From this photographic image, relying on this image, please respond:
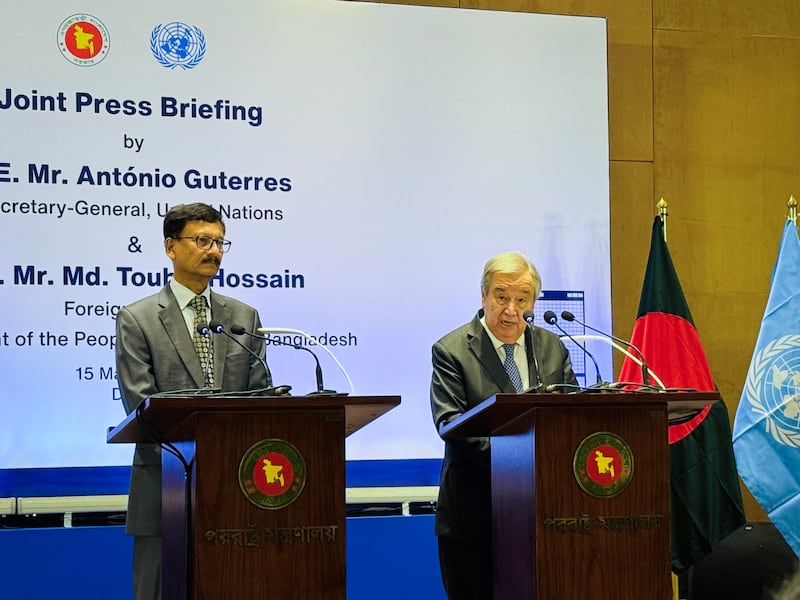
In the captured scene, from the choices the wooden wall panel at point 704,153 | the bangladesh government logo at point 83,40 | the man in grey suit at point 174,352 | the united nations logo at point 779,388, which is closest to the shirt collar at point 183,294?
the man in grey suit at point 174,352

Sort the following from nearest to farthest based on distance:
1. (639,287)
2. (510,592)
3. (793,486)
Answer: (510,592) → (793,486) → (639,287)

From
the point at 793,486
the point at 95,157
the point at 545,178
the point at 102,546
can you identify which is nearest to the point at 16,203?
the point at 95,157

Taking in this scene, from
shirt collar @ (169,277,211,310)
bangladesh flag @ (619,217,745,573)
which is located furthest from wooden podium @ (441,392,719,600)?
bangladesh flag @ (619,217,745,573)

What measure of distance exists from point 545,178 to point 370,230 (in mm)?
873

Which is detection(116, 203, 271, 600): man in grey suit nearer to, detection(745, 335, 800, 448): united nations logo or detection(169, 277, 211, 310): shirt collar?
detection(169, 277, 211, 310): shirt collar

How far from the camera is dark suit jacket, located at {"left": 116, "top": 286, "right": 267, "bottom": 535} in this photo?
3572mm

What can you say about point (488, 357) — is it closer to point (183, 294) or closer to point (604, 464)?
point (604, 464)

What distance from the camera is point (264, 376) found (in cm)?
368

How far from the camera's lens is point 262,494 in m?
2.87

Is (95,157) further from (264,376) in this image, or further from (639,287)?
(639,287)

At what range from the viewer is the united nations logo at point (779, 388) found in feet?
14.5

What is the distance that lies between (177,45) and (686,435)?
2.77 m

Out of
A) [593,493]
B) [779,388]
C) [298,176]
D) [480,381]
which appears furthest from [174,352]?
[779,388]

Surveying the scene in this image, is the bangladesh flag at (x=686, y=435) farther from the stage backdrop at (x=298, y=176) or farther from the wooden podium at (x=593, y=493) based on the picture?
the wooden podium at (x=593, y=493)
